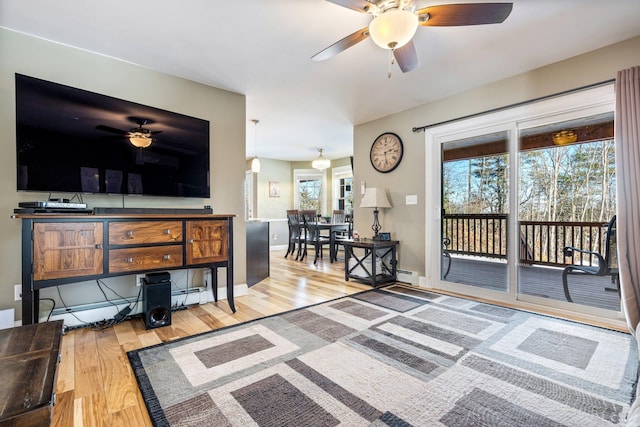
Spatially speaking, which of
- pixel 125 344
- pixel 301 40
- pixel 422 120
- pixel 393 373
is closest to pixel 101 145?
pixel 125 344

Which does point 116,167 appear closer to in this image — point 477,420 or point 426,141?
point 477,420

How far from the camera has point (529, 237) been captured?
436cm

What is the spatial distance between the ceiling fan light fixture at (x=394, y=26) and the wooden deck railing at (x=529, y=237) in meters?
2.52

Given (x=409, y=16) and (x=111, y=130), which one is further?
(x=111, y=130)

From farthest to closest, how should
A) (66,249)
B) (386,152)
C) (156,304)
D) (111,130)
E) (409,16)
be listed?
1. (386,152)
2. (111,130)
3. (156,304)
4. (66,249)
5. (409,16)

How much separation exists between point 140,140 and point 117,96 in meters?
0.43

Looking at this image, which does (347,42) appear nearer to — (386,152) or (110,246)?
(110,246)

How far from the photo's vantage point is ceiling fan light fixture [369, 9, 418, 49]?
160cm

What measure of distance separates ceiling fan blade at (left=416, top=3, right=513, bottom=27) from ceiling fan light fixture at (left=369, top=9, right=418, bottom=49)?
16 centimetres

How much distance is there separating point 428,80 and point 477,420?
2959 mm

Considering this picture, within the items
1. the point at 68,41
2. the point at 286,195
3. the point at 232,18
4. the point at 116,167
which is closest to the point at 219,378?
the point at 116,167

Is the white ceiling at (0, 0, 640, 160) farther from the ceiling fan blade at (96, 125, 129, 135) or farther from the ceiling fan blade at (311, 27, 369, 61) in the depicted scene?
the ceiling fan blade at (96, 125, 129, 135)

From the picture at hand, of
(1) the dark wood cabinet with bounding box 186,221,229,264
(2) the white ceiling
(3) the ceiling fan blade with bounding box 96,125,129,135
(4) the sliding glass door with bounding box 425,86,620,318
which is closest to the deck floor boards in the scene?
(4) the sliding glass door with bounding box 425,86,620,318

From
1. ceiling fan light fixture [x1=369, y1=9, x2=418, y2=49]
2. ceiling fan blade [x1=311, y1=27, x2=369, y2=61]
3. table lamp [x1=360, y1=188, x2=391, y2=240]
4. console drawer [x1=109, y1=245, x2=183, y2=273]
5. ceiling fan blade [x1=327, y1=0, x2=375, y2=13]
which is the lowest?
console drawer [x1=109, y1=245, x2=183, y2=273]
